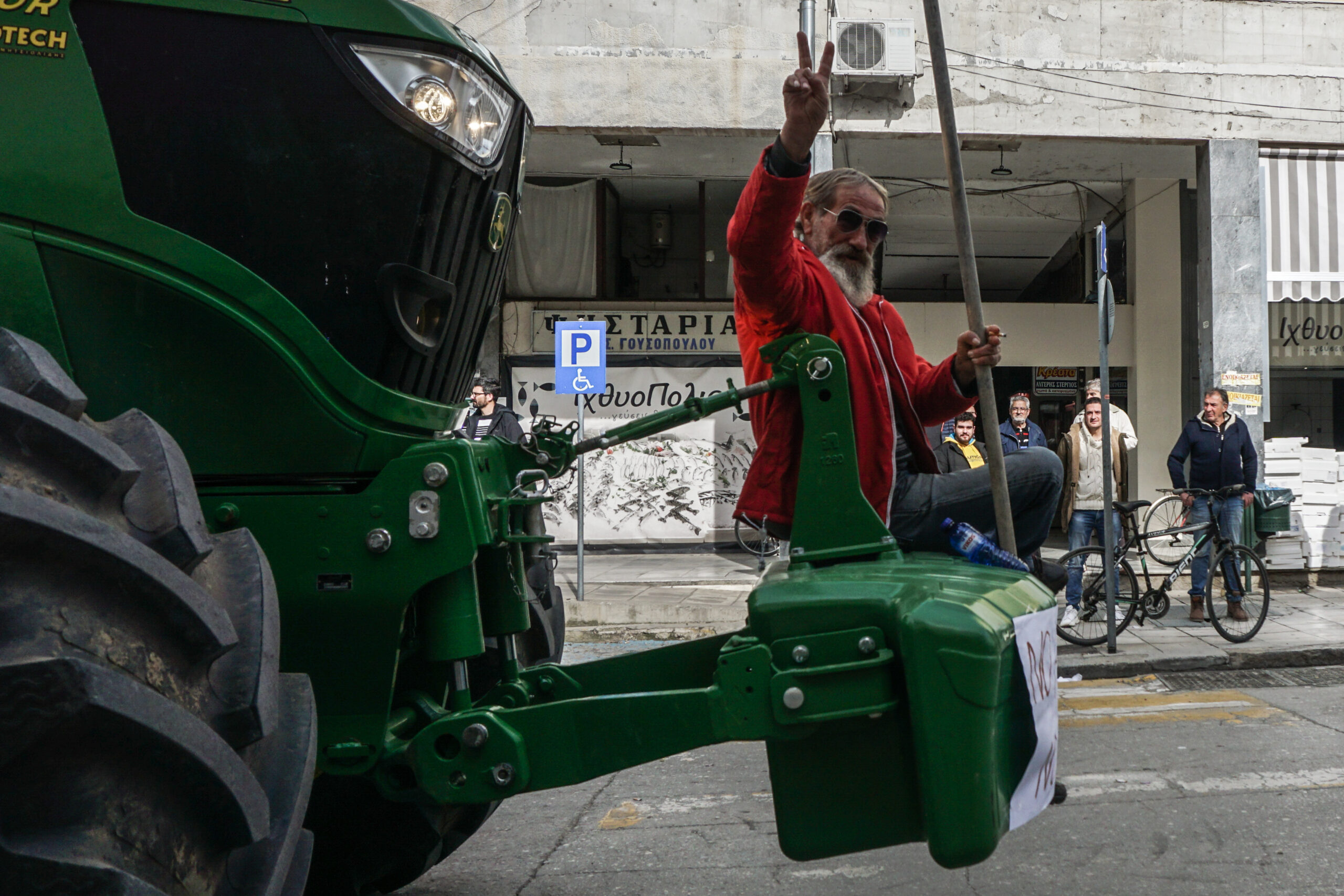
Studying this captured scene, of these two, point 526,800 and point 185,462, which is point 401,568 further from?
point 526,800

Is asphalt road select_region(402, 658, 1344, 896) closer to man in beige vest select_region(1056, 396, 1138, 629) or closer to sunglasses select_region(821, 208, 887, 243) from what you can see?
sunglasses select_region(821, 208, 887, 243)

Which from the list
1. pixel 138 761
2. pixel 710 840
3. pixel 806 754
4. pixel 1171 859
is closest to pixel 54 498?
pixel 138 761

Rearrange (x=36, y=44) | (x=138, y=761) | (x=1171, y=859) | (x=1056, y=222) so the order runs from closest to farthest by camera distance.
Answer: (x=138, y=761)
(x=36, y=44)
(x=1171, y=859)
(x=1056, y=222)

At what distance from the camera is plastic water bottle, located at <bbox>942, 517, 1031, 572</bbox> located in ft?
8.12

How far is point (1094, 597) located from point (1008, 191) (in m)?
7.99

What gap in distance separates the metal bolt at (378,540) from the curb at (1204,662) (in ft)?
22.3

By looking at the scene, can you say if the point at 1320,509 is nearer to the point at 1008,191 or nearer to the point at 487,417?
the point at 1008,191

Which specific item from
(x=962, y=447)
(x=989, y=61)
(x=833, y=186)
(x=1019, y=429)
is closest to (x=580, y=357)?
(x=962, y=447)

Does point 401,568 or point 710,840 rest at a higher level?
point 401,568

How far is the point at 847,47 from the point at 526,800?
30.2 ft

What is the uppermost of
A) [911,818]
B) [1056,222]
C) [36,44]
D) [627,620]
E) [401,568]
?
[1056,222]

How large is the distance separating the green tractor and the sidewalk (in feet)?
16.7

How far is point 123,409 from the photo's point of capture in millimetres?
2043

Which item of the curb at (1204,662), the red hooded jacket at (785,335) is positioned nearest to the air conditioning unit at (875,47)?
the curb at (1204,662)
